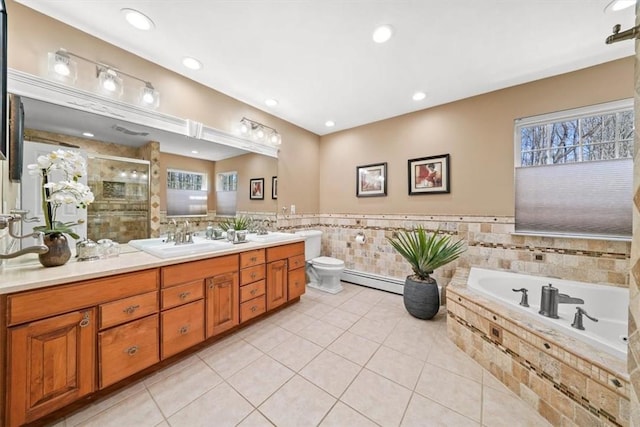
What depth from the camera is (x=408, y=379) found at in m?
1.55

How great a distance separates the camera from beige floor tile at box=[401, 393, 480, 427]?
1.23 metres

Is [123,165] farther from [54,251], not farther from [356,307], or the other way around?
[356,307]

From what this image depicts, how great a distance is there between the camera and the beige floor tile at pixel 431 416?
123 centimetres

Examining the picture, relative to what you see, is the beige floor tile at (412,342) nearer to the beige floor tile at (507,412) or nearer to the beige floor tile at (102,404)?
the beige floor tile at (507,412)

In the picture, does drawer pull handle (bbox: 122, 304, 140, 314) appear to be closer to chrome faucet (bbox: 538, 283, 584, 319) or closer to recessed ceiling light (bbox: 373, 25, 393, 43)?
recessed ceiling light (bbox: 373, 25, 393, 43)

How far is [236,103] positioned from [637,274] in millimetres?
3166

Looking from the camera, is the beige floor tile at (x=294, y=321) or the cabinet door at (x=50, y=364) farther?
the beige floor tile at (x=294, y=321)

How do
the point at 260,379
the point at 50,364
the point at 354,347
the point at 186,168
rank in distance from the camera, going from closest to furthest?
the point at 50,364 → the point at 260,379 → the point at 354,347 → the point at 186,168

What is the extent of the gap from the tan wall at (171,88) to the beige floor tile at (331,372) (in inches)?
83.2

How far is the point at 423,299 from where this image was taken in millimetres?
2328

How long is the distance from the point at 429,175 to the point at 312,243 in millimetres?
1851

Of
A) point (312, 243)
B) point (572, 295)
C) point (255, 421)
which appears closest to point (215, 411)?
point (255, 421)

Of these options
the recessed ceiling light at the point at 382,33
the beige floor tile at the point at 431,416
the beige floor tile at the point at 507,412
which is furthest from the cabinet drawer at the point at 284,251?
the recessed ceiling light at the point at 382,33

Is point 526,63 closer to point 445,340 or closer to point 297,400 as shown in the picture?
point 445,340
